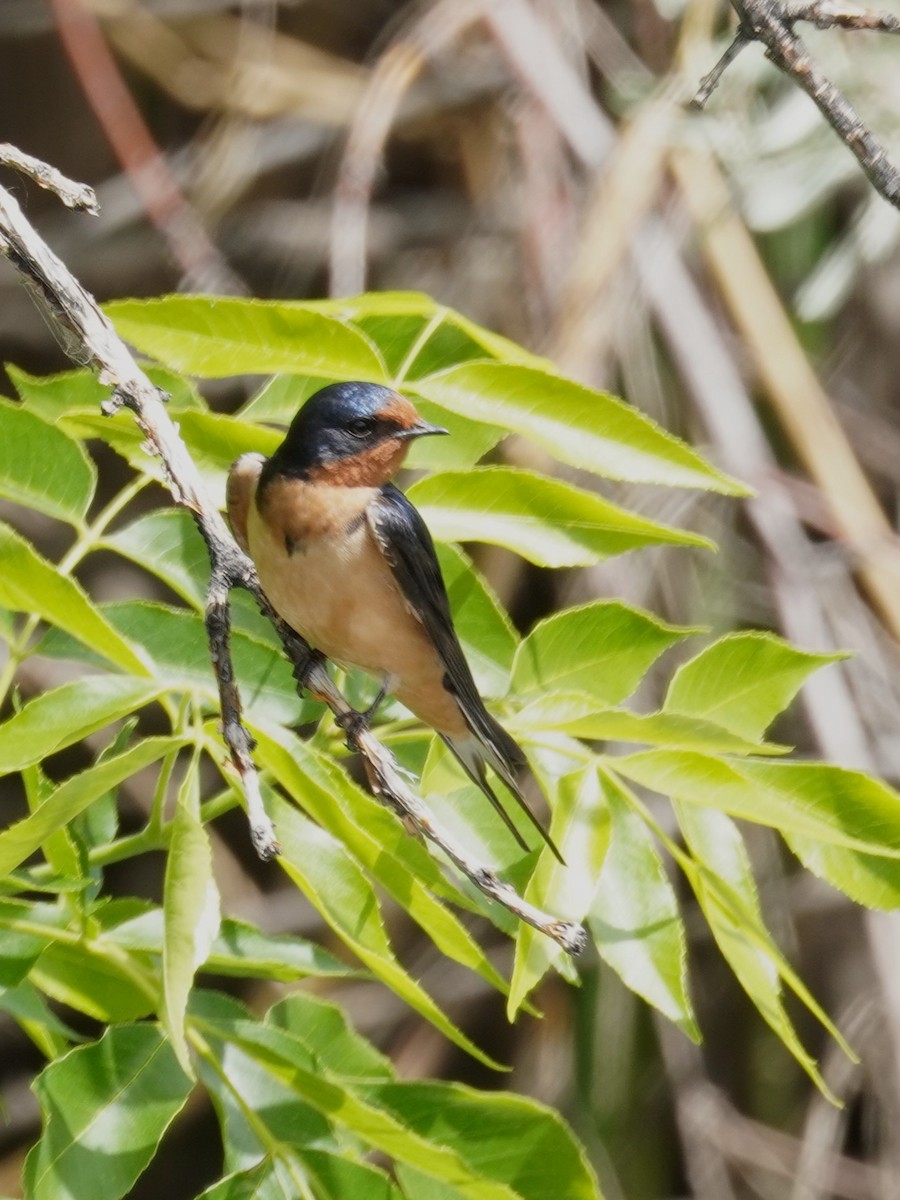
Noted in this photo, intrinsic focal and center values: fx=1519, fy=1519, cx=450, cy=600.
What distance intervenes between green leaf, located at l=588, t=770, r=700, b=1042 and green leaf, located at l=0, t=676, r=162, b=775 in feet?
1.13

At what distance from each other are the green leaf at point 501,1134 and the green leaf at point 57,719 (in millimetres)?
328

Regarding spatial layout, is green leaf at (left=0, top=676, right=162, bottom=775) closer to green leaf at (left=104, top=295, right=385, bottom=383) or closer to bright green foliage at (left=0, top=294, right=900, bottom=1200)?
bright green foliage at (left=0, top=294, right=900, bottom=1200)

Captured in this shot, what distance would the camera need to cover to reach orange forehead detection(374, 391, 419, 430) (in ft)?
4.21

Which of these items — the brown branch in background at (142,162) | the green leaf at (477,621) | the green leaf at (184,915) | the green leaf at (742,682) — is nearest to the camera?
the green leaf at (184,915)

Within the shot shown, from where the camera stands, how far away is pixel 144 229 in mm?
3510

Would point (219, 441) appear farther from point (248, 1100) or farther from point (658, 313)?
point (658, 313)

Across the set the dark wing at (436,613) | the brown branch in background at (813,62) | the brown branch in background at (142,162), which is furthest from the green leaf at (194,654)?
the brown branch in background at (142,162)

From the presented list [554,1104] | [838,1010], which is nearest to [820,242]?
[838,1010]

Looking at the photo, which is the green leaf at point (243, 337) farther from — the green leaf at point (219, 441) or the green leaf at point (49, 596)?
the green leaf at point (49, 596)

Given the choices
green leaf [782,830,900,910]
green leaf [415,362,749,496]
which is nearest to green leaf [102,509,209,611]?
green leaf [415,362,749,496]

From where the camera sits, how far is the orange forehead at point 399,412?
4.21ft

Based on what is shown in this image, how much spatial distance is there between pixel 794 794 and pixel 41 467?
0.56 meters

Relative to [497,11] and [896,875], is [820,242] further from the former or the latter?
[896,875]

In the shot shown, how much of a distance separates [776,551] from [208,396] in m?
1.52
